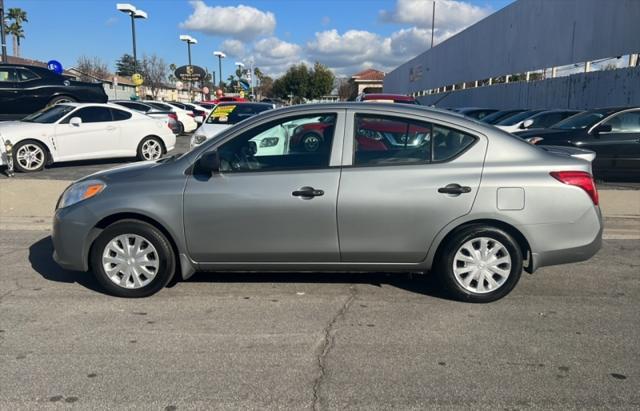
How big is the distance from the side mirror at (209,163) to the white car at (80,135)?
8.12 metres

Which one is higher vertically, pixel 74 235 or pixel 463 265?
pixel 74 235

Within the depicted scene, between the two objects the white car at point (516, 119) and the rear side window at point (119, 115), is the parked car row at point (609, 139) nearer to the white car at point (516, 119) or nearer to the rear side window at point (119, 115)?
the white car at point (516, 119)

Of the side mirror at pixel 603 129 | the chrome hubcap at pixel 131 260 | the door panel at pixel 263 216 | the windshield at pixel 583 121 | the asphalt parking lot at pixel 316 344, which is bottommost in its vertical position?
the asphalt parking lot at pixel 316 344

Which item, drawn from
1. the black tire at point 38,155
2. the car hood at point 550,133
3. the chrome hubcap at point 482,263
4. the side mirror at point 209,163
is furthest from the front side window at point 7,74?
the chrome hubcap at point 482,263

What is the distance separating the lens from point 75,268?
4715 mm

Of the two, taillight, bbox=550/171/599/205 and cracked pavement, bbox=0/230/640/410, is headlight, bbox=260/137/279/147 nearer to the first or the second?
cracked pavement, bbox=0/230/640/410

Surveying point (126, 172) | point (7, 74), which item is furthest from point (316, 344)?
point (7, 74)

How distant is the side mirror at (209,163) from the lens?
14.6 feet

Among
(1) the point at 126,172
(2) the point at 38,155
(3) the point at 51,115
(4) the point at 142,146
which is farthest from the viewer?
(4) the point at 142,146

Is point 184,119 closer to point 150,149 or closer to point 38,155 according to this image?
point 150,149

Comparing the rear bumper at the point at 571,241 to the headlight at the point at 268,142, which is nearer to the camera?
the rear bumper at the point at 571,241

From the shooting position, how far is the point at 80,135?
11875 millimetres

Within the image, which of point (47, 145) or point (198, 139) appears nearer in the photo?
point (198, 139)

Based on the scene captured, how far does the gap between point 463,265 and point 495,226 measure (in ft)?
1.40
